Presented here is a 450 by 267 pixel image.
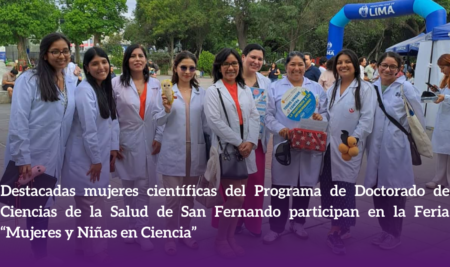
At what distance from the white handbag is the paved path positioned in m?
0.87

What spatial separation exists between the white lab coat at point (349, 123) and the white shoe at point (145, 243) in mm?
1707

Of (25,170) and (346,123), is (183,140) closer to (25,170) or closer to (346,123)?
(25,170)

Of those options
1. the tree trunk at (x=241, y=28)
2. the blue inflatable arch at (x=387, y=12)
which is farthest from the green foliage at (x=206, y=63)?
the blue inflatable arch at (x=387, y=12)

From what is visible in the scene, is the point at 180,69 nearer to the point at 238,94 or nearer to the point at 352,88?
the point at 238,94

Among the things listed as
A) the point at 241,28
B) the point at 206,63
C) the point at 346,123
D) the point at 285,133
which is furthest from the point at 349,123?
the point at 241,28

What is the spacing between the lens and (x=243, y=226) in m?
4.41

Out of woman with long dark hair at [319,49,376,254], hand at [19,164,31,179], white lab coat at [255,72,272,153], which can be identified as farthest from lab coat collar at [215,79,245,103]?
hand at [19,164,31,179]


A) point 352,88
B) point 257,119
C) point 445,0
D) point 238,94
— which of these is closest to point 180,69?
point 238,94

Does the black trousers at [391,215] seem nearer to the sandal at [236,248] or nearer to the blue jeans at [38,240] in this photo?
the sandal at [236,248]

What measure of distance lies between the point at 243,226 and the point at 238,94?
1.39m

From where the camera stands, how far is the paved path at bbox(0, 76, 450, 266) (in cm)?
366

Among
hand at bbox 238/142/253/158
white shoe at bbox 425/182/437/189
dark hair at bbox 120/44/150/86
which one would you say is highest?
dark hair at bbox 120/44/150/86

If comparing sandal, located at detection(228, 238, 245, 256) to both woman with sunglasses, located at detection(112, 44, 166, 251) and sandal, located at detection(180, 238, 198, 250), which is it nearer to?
sandal, located at detection(180, 238, 198, 250)

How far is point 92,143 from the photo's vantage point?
3.42m
